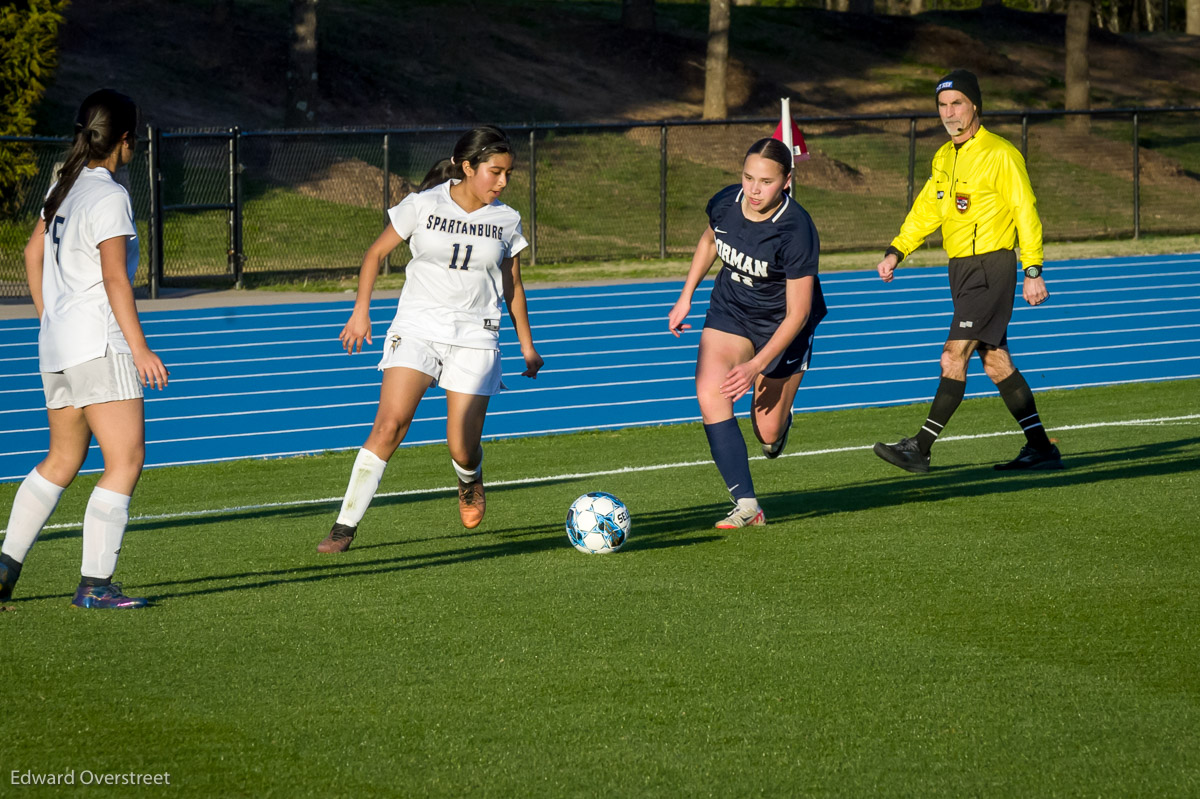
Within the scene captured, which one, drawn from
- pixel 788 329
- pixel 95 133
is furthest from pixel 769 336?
pixel 95 133

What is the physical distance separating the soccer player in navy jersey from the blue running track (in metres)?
4.79

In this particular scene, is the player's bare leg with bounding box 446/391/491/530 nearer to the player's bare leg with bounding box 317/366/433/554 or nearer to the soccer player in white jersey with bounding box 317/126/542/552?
the soccer player in white jersey with bounding box 317/126/542/552

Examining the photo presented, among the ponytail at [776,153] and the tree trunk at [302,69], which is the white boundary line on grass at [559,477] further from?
the tree trunk at [302,69]

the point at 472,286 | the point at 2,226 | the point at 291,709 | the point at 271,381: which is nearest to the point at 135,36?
the point at 2,226

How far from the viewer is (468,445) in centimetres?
666

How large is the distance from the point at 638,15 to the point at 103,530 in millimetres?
37029

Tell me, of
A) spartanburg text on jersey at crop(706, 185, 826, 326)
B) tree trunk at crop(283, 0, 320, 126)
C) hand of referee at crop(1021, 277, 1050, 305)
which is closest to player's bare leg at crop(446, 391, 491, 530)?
spartanburg text on jersey at crop(706, 185, 826, 326)

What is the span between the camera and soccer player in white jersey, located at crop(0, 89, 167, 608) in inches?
192

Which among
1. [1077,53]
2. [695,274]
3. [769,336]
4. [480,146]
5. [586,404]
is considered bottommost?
[586,404]

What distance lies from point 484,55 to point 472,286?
105ft

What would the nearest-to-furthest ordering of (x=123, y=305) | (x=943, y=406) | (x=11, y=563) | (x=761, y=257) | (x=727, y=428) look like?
(x=123, y=305), (x=11, y=563), (x=761, y=257), (x=727, y=428), (x=943, y=406)

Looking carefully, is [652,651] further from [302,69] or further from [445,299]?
[302,69]

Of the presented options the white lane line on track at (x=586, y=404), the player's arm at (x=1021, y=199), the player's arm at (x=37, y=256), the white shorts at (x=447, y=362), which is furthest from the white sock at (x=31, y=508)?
the white lane line on track at (x=586, y=404)

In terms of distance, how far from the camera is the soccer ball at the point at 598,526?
629 cm
